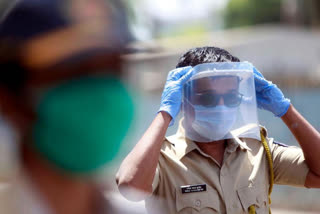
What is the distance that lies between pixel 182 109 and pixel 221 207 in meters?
0.51

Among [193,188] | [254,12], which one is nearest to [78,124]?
[193,188]

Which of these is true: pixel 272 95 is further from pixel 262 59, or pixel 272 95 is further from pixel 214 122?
pixel 262 59

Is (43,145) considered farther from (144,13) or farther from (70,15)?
(144,13)

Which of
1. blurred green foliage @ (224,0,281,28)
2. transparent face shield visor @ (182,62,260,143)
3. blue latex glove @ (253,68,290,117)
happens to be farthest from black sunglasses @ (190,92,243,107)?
blurred green foliage @ (224,0,281,28)

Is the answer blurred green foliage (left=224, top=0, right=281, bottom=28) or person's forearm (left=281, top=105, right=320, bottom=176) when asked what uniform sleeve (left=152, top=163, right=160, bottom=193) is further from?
blurred green foliage (left=224, top=0, right=281, bottom=28)

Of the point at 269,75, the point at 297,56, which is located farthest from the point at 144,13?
the point at 297,56

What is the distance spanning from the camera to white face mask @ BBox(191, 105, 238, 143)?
226cm

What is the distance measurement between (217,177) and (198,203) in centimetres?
15

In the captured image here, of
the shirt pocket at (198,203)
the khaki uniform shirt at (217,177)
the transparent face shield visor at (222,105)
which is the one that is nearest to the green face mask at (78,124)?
the khaki uniform shirt at (217,177)

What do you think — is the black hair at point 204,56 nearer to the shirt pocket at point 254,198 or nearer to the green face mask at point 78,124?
the shirt pocket at point 254,198

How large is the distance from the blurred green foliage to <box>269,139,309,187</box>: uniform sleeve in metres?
24.3

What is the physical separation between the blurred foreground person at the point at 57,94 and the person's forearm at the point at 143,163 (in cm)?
97

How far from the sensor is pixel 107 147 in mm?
1060

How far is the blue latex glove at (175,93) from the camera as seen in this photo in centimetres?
223
